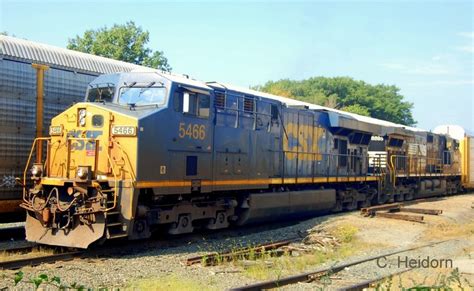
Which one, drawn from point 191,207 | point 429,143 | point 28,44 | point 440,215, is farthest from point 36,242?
point 429,143

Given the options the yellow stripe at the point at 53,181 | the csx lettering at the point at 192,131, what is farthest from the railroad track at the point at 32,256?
the csx lettering at the point at 192,131

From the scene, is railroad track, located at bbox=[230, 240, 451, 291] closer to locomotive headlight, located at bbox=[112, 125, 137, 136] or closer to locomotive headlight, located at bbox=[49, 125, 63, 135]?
locomotive headlight, located at bbox=[112, 125, 137, 136]

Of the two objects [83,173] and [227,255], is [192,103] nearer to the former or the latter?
[83,173]

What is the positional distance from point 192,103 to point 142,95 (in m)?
1.07

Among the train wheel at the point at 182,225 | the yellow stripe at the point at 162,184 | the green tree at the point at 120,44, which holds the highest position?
the green tree at the point at 120,44

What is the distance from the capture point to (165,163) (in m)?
10.1

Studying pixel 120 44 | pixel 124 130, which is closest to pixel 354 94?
pixel 120 44

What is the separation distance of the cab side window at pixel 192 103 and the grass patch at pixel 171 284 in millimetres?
3946

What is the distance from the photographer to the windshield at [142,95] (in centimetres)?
1028

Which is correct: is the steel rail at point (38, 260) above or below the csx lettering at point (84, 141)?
below

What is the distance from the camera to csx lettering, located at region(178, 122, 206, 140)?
412 inches

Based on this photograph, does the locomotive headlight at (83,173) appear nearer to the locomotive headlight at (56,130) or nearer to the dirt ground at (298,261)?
the locomotive headlight at (56,130)

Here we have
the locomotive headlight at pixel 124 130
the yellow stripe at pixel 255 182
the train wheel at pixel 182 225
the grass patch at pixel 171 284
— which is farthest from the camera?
the train wheel at pixel 182 225

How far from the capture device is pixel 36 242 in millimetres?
9734
